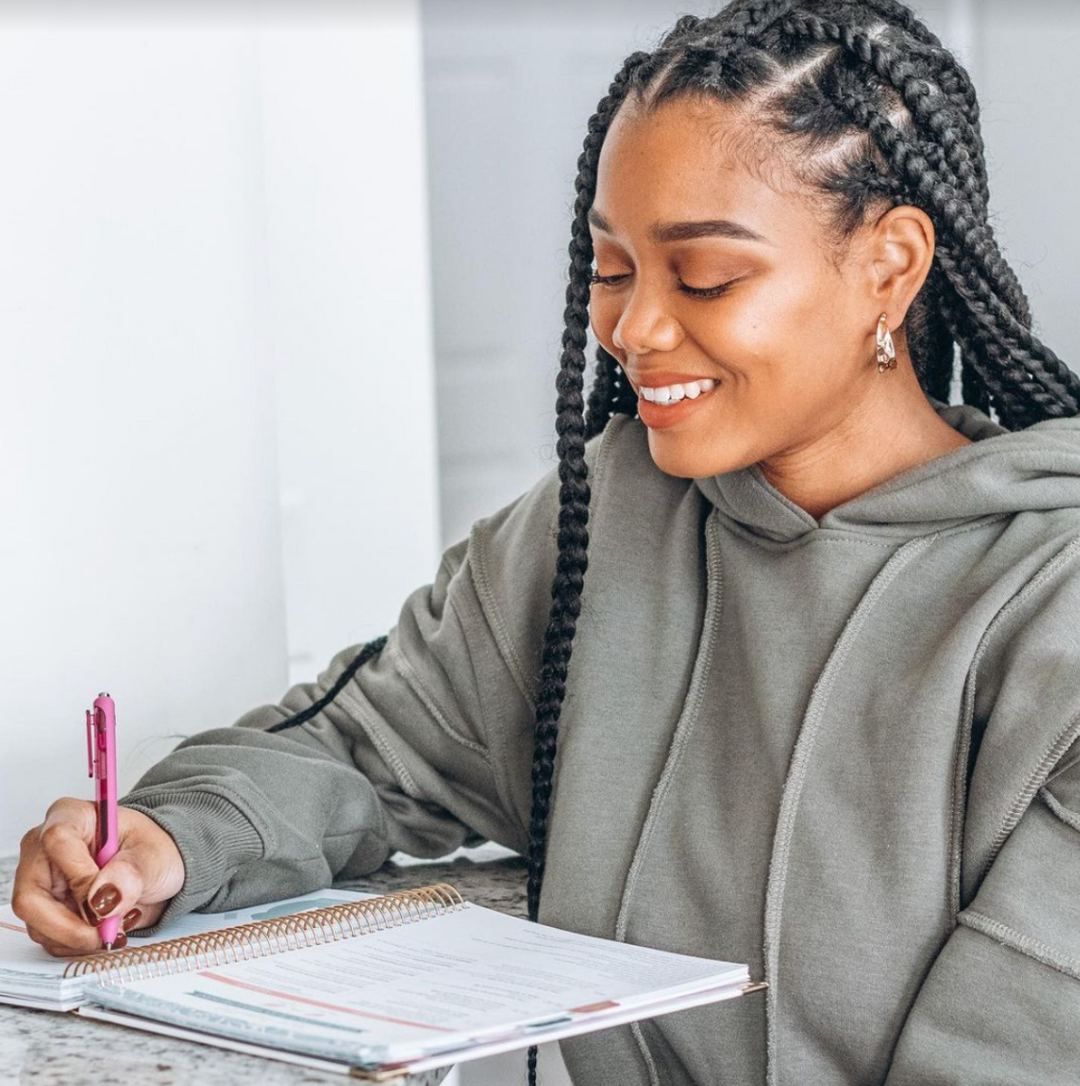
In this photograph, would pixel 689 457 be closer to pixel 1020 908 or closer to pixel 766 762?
pixel 766 762

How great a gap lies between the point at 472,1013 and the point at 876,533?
1.71 ft

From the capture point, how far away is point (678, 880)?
1.22 m

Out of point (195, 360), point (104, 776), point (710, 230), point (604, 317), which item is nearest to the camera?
point (104, 776)

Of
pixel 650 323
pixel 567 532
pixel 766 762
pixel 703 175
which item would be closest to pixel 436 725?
pixel 567 532

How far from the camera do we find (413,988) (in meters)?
0.95

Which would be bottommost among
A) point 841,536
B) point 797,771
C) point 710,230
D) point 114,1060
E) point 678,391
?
point 114,1060

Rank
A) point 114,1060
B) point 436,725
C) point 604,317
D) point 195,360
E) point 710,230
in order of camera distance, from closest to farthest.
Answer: point 114,1060, point 710,230, point 604,317, point 436,725, point 195,360

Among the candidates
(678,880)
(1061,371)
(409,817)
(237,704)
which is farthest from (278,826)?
(1061,371)

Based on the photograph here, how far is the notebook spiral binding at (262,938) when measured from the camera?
101 centimetres

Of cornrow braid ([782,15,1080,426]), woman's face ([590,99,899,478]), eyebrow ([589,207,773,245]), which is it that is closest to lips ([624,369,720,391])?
woman's face ([590,99,899,478])

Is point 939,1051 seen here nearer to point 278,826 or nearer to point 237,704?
point 278,826

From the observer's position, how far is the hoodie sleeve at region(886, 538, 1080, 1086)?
1.00 m

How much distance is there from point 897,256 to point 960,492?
0.19 metres

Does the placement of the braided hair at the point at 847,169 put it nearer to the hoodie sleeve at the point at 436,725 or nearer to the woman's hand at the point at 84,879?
the hoodie sleeve at the point at 436,725
